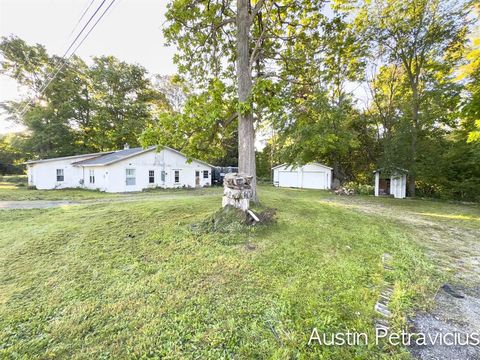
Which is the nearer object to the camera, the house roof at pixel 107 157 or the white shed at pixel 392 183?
the white shed at pixel 392 183

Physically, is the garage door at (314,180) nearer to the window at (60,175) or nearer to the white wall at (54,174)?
the white wall at (54,174)

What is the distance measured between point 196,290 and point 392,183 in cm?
1556

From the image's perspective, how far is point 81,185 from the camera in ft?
54.1

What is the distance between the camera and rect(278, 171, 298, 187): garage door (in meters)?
21.1

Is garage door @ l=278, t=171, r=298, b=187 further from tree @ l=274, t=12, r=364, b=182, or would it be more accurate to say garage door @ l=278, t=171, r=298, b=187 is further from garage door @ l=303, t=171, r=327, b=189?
tree @ l=274, t=12, r=364, b=182

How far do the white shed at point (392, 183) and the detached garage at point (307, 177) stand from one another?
4.77 m

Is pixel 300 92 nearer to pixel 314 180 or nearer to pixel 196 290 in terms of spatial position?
pixel 196 290

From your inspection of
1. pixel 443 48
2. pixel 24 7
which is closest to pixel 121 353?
pixel 24 7

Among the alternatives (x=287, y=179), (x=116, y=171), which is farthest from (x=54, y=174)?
(x=287, y=179)

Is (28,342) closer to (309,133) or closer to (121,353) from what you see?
(121,353)

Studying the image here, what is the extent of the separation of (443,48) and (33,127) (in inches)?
1379

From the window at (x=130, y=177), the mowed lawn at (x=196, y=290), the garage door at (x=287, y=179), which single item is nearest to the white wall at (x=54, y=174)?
the window at (x=130, y=177)

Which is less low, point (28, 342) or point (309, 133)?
point (309, 133)

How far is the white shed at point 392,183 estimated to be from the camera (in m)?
12.9
